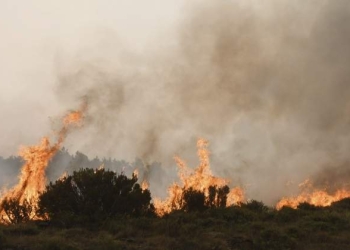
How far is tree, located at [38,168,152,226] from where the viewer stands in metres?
14.6

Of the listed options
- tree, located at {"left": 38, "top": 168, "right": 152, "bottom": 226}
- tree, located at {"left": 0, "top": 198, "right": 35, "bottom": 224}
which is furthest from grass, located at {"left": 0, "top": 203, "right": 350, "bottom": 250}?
tree, located at {"left": 0, "top": 198, "right": 35, "bottom": 224}

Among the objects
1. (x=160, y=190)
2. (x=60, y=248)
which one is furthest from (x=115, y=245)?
(x=160, y=190)

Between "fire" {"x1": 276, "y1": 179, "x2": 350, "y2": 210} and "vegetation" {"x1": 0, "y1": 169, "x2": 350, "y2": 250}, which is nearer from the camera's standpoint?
"vegetation" {"x1": 0, "y1": 169, "x2": 350, "y2": 250}

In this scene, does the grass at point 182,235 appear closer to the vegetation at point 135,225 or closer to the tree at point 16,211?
the vegetation at point 135,225

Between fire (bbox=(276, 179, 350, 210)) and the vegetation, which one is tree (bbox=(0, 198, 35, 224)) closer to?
the vegetation

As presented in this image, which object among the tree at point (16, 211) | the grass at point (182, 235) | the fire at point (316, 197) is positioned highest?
the fire at point (316, 197)

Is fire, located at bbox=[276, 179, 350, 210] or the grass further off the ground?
fire, located at bbox=[276, 179, 350, 210]

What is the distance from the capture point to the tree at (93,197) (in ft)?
48.1

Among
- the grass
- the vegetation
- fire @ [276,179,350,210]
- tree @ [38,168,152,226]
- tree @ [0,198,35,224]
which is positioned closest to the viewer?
the grass

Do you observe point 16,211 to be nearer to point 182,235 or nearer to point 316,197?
point 182,235

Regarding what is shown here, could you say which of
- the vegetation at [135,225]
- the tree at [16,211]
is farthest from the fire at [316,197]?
the tree at [16,211]

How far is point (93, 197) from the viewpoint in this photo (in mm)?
15156

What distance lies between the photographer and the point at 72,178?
53.5 feet

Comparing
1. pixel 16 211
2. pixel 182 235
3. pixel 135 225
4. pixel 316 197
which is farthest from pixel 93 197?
pixel 316 197
